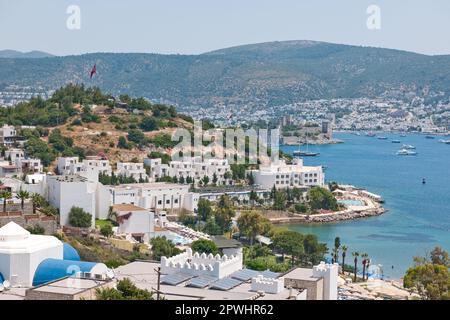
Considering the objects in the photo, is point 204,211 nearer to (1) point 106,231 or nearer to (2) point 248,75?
(1) point 106,231

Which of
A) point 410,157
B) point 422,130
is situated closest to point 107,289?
point 410,157

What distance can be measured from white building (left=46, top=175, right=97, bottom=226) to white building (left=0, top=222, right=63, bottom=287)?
17.1 ft

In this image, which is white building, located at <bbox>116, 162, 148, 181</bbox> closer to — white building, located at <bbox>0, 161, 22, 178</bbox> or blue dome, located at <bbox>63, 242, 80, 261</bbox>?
white building, located at <bbox>0, 161, 22, 178</bbox>

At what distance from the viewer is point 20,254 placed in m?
7.07

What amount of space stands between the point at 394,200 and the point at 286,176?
12.4 feet

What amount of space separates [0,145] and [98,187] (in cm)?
712

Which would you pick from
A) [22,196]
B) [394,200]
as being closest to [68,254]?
[22,196]

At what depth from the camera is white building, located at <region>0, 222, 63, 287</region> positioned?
277 inches

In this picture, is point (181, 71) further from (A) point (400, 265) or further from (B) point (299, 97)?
(A) point (400, 265)

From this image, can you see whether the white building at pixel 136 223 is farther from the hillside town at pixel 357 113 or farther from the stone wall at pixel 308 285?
the hillside town at pixel 357 113

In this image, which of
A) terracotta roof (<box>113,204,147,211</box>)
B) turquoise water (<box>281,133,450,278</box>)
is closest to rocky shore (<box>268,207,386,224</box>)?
turquoise water (<box>281,133,450,278</box>)

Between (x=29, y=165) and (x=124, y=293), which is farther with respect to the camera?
(x=29, y=165)
